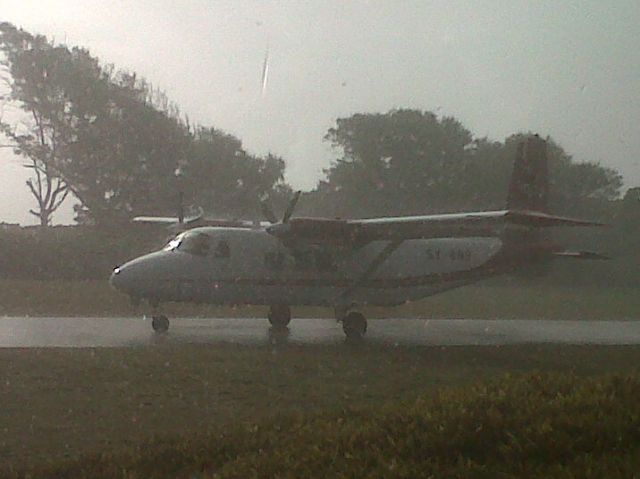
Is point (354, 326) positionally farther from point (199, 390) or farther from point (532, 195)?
point (199, 390)

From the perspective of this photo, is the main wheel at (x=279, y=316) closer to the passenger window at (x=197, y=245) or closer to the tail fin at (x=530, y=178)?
the passenger window at (x=197, y=245)

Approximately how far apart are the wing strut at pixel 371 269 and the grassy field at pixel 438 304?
643cm

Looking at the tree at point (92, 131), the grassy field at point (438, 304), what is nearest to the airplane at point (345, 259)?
the grassy field at point (438, 304)

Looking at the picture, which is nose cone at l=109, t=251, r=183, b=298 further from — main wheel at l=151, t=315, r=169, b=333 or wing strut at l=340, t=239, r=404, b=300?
wing strut at l=340, t=239, r=404, b=300

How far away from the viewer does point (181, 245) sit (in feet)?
67.7

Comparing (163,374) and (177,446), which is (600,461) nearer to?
(177,446)

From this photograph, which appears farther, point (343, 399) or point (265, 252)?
point (265, 252)

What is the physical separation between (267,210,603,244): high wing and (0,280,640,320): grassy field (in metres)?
7.78

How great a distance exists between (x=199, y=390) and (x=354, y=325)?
896 cm

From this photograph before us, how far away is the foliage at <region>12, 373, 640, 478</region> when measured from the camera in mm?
6879

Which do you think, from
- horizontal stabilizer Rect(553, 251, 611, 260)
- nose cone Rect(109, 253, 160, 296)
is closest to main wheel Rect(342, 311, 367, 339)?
nose cone Rect(109, 253, 160, 296)

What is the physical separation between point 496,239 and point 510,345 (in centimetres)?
503

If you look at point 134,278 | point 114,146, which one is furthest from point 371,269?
point 114,146

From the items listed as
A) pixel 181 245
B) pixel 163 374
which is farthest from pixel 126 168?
pixel 163 374
